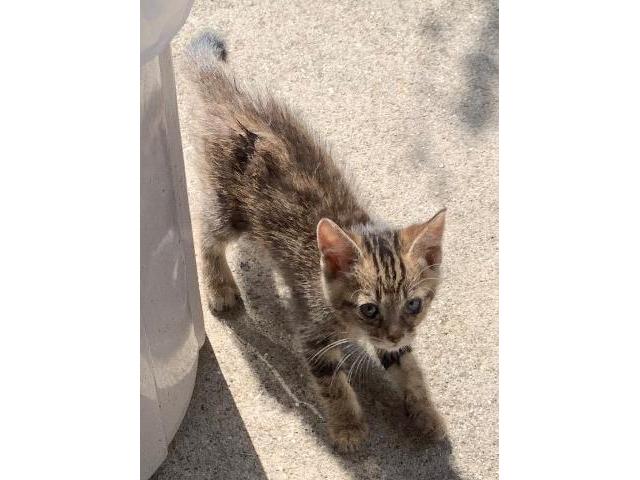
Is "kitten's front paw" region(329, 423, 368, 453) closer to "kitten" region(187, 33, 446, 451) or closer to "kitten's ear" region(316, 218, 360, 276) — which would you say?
"kitten" region(187, 33, 446, 451)

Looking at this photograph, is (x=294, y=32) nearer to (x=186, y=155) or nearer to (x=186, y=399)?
(x=186, y=155)

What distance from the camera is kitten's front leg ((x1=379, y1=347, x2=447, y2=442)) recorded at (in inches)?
154

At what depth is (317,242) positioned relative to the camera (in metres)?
3.81

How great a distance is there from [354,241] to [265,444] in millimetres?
912

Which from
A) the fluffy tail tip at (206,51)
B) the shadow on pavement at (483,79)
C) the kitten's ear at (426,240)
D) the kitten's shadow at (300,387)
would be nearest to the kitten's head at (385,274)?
the kitten's ear at (426,240)

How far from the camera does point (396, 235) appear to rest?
3.71m

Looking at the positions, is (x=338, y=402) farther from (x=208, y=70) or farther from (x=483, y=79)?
(x=483, y=79)

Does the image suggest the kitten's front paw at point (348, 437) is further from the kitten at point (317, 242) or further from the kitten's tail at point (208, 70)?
the kitten's tail at point (208, 70)

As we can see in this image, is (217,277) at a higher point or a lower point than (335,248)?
lower

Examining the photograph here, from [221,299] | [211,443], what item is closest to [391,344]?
[211,443]

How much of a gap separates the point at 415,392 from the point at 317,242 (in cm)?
74

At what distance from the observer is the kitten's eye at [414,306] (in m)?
3.64

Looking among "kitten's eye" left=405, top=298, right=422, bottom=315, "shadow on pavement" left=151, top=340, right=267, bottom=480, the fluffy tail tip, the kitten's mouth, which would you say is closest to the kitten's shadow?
"shadow on pavement" left=151, top=340, right=267, bottom=480

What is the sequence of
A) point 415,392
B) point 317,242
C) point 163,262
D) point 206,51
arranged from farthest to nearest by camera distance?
point 206,51 → point 415,392 → point 317,242 → point 163,262
